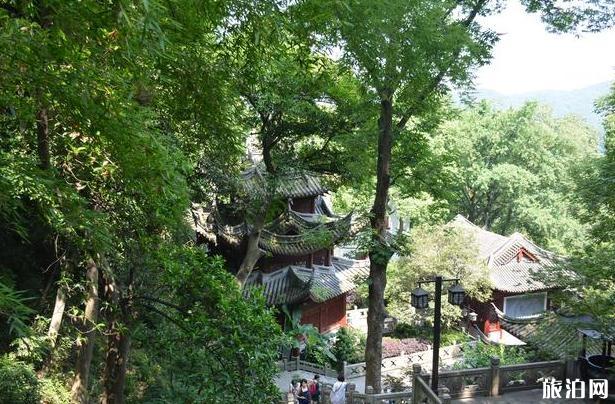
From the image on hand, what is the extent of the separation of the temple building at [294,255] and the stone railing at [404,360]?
2.57 metres

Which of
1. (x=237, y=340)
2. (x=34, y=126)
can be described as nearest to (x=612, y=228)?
(x=237, y=340)

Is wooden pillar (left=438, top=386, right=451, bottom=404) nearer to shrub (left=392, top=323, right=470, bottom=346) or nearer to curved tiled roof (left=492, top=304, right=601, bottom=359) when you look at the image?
curved tiled roof (left=492, top=304, right=601, bottom=359)

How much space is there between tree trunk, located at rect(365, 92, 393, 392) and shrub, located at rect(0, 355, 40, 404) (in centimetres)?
503

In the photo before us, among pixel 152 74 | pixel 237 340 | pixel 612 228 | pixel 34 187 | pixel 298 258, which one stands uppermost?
pixel 298 258

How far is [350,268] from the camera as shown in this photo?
22141 millimetres

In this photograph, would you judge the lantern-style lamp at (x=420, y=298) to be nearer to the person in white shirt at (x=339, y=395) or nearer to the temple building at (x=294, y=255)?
the person in white shirt at (x=339, y=395)

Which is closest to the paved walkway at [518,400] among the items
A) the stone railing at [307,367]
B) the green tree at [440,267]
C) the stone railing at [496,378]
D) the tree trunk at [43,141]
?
the stone railing at [496,378]

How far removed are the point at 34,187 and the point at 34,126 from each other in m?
1.23

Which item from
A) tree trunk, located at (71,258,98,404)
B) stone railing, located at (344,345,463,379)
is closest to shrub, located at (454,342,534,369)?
stone railing, located at (344,345,463,379)

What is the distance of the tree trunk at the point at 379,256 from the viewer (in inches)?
349

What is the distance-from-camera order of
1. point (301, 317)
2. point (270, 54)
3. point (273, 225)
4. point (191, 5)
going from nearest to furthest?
point (191, 5) < point (270, 54) < point (273, 225) < point (301, 317)

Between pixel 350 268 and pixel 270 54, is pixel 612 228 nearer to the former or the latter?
pixel 270 54

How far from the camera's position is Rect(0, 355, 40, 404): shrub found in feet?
20.8

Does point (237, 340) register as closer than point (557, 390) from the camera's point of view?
Yes
